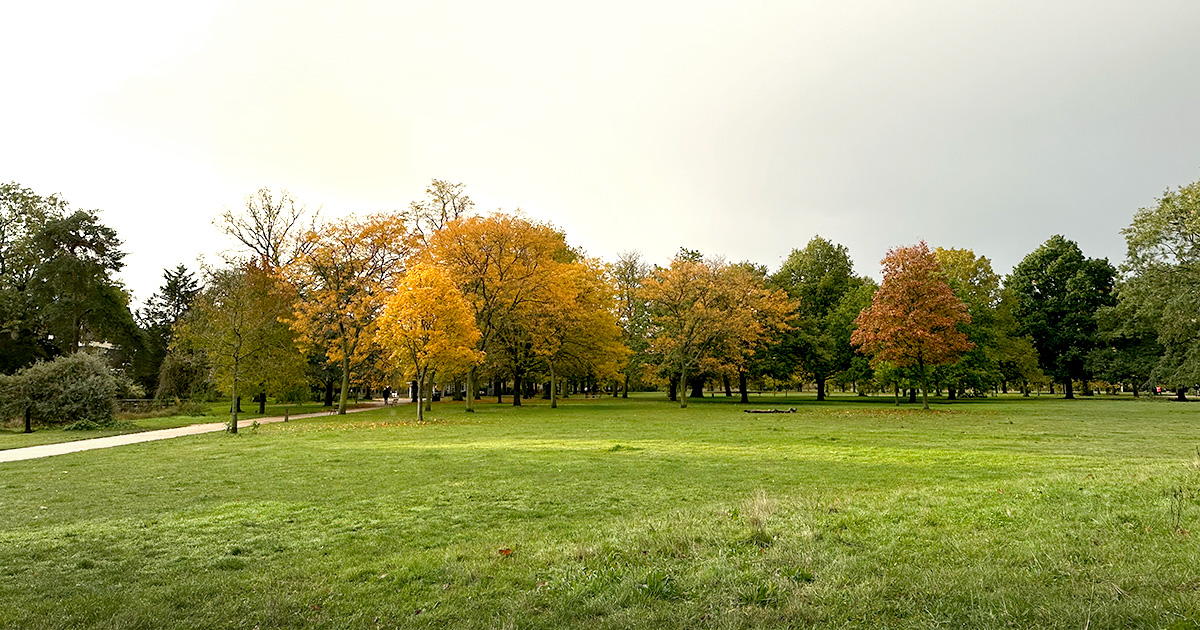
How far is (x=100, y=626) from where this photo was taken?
165 inches

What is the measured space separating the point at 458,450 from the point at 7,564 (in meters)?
10.2

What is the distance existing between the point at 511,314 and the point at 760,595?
33762 mm

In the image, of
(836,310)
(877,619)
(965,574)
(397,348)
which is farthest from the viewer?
(836,310)

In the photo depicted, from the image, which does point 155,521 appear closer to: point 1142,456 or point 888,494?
point 888,494

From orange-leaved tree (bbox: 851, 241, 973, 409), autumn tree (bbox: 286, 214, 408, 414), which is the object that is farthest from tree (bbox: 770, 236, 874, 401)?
autumn tree (bbox: 286, 214, 408, 414)

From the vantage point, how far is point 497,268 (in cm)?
3769

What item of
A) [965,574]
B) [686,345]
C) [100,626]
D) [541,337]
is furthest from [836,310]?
[100,626]

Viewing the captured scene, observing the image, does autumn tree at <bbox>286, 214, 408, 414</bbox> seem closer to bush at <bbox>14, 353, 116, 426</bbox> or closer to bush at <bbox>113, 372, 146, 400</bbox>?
bush at <bbox>113, 372, 146, 400</bbox>

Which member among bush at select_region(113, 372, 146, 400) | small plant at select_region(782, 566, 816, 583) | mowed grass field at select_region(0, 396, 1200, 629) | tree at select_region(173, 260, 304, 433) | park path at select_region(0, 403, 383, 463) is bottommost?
park path at select_region(0, 403, 383, 463)

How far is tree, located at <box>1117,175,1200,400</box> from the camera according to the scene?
106 feet

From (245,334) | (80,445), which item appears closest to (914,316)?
(245,334)

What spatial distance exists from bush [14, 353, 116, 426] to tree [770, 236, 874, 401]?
41.2m

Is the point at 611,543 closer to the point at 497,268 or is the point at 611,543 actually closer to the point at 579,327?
the point at 497,268

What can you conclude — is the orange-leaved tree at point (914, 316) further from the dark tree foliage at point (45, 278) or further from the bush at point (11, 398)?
the dark tree foliage at point (45, 278)
